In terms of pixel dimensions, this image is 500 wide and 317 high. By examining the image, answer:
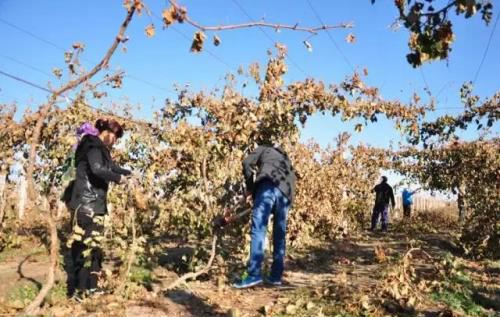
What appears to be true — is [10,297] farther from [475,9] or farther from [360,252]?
[360,252]

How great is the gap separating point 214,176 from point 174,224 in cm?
81

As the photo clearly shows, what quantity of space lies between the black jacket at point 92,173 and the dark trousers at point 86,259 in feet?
0.32

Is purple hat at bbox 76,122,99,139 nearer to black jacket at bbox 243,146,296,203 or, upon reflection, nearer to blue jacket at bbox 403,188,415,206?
black jacket at bbox 243,146,296,203

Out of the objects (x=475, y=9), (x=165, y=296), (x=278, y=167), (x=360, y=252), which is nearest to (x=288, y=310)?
(x=165, y=296)

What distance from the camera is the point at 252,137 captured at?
245 inches

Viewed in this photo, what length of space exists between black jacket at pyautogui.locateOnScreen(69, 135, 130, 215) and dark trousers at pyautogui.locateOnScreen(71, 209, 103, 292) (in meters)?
0.10

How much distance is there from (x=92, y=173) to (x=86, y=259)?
77 cm

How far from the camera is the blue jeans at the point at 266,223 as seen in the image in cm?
470

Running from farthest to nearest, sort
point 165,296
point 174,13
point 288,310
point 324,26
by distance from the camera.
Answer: point 165,296, point 288,310, point 324,26, point 174,13

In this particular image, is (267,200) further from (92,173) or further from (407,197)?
(407,197)

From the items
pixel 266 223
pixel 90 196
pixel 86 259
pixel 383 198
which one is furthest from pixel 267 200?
pixel 383 198

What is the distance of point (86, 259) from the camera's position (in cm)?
442

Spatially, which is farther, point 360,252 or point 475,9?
point 360,252

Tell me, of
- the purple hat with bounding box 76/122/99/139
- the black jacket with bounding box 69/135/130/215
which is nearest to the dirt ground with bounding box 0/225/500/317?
the black jacket with bounding box 69/135/130/215
